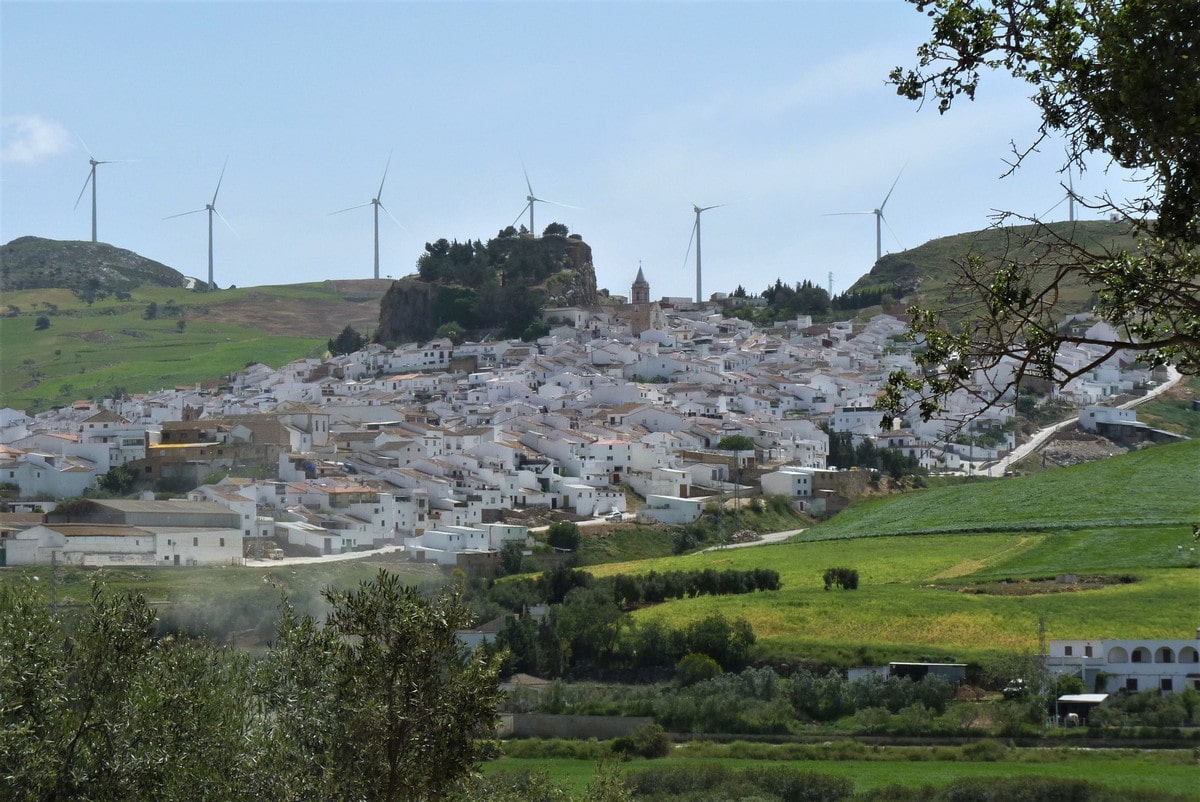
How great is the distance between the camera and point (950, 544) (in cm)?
5872

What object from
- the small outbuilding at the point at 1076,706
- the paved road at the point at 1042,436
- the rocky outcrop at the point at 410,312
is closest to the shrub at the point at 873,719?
the small outbuilding at the point at 1076,706

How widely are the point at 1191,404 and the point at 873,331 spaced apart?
95.7ft

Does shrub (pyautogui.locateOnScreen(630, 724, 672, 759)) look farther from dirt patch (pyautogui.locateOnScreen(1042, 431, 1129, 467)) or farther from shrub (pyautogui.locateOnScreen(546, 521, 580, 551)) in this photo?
dirt patch (pyautogui.locateOnScreen(1042, 431, 1129, 467))

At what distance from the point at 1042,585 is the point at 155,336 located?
4100 inches

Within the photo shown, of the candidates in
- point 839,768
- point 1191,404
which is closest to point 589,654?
point 839,768

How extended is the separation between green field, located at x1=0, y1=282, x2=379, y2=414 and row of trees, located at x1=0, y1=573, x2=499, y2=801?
97.2 metres

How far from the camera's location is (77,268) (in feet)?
572

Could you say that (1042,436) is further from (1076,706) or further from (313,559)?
(1076,706)

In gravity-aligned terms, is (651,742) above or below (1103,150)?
below

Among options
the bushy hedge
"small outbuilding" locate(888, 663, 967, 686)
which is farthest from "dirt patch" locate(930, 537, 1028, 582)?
the bushy hedge

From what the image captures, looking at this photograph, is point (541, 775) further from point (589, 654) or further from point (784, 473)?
Result: point (784, 473)

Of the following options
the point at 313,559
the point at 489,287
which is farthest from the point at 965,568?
the point at 489,287

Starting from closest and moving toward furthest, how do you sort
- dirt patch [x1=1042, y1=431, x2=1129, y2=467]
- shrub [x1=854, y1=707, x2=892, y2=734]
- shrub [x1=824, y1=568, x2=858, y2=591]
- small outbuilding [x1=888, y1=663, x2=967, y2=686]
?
1. shrub [x1=854, y1=707, x2=892, y2=734]
2. small outbuilding [x1=888, y1=663, x2=967, y2=686]
3. shrub [x1=824, y1=568, x2=858, y2=591]
4. dirt patch [x1=1042, y1=431, x2=1129, y2=467]

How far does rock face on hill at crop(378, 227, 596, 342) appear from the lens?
118 meters
